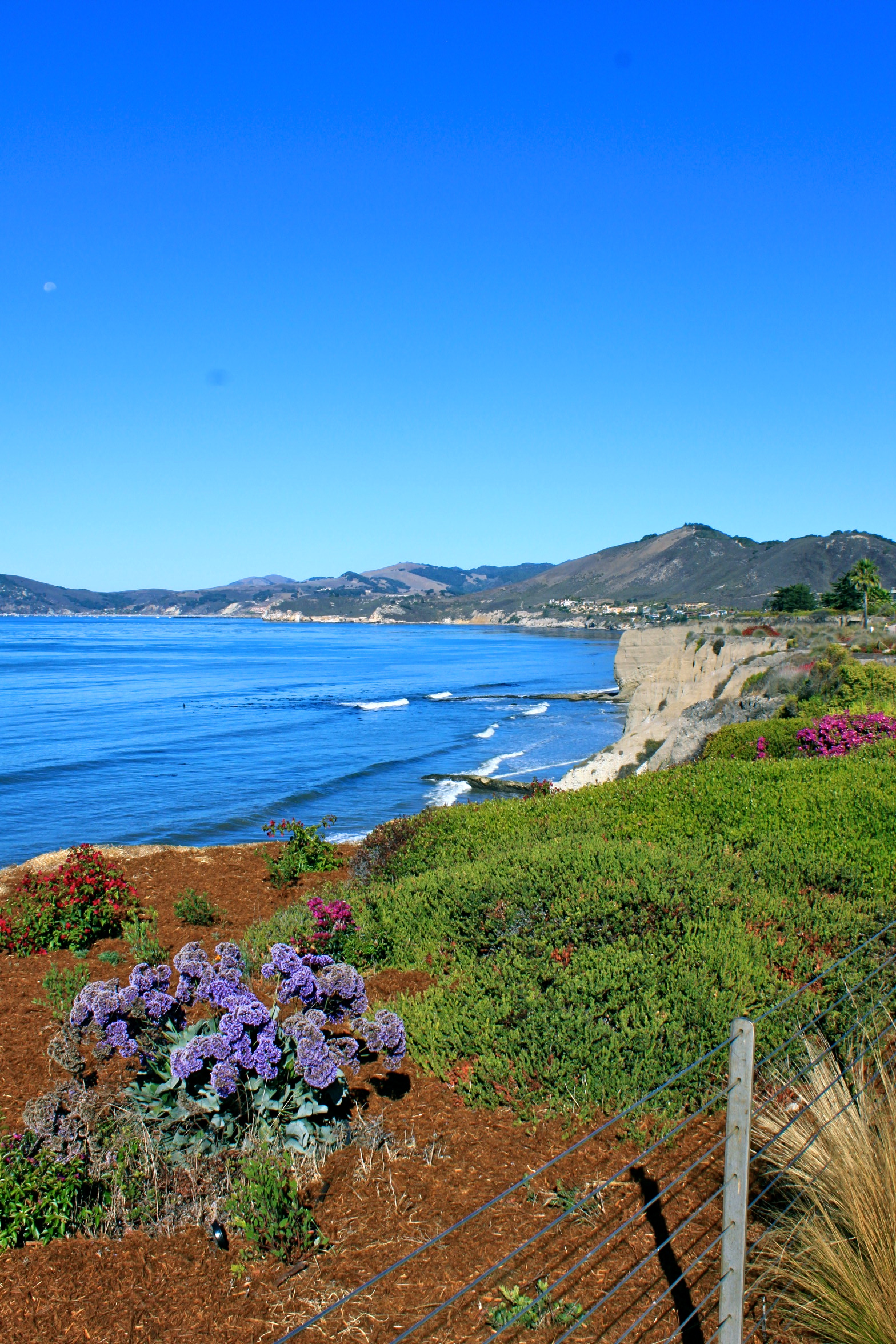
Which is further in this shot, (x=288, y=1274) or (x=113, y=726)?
(x=113, y=726)

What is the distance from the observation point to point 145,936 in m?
8.34

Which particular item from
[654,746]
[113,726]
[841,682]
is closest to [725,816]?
[841,682]

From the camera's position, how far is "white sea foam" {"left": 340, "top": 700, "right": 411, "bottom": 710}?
5409 centimetres

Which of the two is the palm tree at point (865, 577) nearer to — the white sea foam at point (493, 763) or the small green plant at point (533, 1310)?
the white sea foam at point (493, 763)

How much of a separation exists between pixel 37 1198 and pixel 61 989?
3.05 m

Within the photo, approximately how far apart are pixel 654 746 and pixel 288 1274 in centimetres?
2591

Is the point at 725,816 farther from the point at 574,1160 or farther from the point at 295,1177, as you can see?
the point at 295,1177

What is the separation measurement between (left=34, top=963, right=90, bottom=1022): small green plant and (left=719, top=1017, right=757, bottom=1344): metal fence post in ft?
16.9

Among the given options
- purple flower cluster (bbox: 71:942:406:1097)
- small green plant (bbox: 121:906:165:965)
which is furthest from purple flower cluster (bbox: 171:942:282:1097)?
small green plant (bbox: 121:906:165:965)

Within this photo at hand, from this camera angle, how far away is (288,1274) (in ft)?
12.2

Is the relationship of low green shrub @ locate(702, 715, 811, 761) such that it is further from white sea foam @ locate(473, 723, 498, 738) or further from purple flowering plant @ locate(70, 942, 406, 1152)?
white sea foam @ locate(473, 723, 498, 738)

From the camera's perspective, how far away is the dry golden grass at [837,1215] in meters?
3.13

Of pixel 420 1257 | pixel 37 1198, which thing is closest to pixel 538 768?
pixel 420 1257

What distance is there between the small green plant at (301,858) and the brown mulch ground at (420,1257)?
5.83 m
